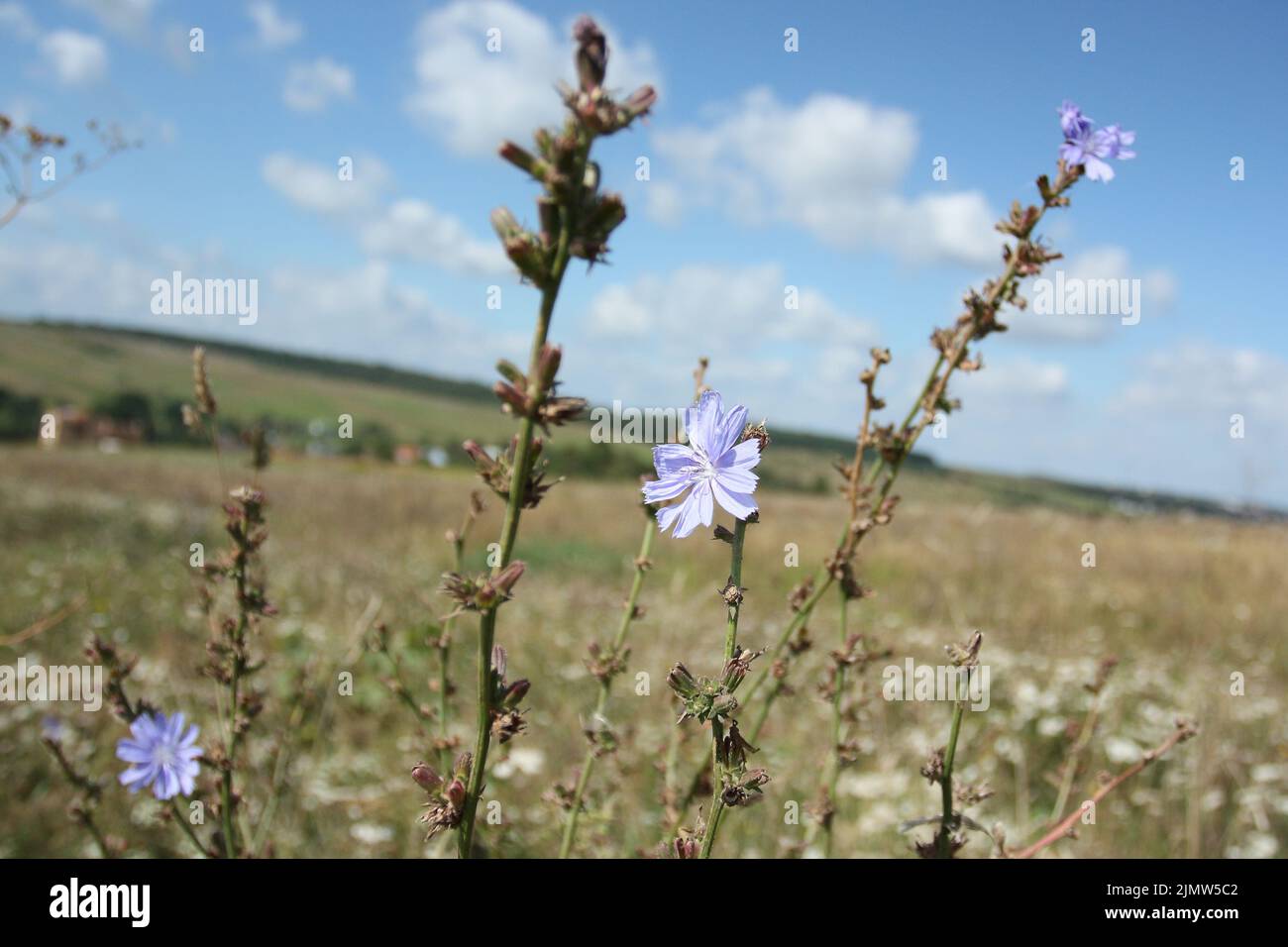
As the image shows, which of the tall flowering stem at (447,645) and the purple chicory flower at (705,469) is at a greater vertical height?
the purple chicory flower at (705,469)

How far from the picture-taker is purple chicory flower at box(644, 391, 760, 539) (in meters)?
1.14

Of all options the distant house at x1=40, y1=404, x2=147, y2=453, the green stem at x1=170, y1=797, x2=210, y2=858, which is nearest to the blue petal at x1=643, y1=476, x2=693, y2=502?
the green stem at x1=170, y1=797, x2=210, y2=858

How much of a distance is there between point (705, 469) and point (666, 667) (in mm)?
5444

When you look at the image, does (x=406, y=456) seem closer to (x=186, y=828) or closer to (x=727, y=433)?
(x=186, y=828)

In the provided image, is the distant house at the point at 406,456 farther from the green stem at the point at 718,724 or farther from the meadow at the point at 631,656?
the green stem at the point at 718,724

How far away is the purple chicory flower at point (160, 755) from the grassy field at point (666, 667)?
16.3 inches

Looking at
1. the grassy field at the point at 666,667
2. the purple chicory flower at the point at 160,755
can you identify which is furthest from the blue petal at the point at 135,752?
the grassy field at the point at 666,667

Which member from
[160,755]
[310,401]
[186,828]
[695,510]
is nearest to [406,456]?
[310,401]

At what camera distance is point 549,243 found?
1038 millimetres

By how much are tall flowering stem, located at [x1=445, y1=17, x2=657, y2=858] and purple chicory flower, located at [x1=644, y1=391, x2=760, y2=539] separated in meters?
0.22

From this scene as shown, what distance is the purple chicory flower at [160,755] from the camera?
1.94m

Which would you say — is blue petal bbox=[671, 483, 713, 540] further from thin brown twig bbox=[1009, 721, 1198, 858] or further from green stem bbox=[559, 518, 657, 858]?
thin brown twig bbox=[1009, 721, 1198, 858]
